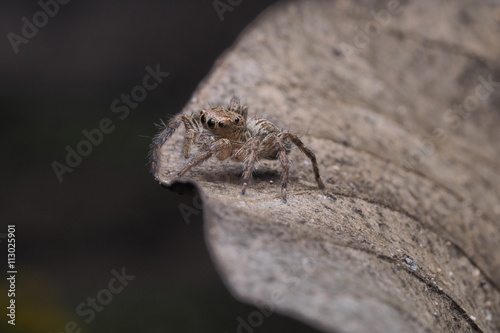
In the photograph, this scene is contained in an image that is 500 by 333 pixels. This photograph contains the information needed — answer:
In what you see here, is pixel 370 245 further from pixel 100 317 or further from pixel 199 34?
pixel 199 34

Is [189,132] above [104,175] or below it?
above

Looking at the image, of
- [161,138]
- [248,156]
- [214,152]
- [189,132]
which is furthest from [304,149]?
[161,138]

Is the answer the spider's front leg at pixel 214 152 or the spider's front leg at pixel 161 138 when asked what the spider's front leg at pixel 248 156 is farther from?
the spider's front leg at pixel 161 138

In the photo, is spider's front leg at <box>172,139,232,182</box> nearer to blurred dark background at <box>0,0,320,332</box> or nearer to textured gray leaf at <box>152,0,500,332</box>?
textured gray leaf at <box>152,0,500,332</box>

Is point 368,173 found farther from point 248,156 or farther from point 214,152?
point 214,152

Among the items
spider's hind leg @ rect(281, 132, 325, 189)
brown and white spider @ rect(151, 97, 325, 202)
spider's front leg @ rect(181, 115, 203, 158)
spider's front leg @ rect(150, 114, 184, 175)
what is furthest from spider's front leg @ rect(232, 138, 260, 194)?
spider's front leg @ rect(150, 114, 184, 175)

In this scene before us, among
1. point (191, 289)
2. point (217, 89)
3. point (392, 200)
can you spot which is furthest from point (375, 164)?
point (191, 289)

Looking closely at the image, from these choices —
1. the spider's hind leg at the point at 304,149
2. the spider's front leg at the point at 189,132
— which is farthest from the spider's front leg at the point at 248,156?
the spider's front leg at the point at 189,132
